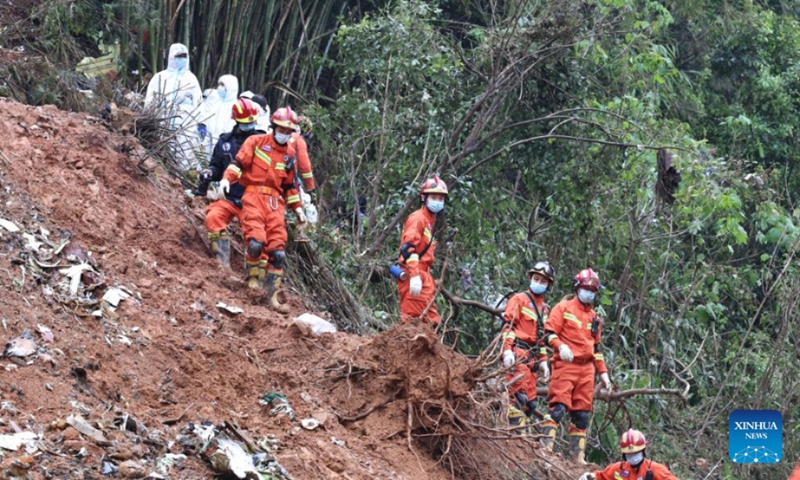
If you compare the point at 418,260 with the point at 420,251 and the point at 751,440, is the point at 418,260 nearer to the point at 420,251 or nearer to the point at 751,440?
the point at 420,251

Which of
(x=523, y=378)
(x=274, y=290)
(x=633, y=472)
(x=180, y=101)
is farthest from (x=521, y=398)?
(x=180, y=101)

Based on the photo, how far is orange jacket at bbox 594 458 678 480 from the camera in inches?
388

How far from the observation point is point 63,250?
895 cm

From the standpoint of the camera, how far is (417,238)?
35.3 feet

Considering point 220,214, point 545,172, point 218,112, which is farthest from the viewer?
point 545,172

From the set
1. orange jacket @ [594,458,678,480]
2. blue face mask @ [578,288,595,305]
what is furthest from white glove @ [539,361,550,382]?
orange jacket @ [594,458,678,480]

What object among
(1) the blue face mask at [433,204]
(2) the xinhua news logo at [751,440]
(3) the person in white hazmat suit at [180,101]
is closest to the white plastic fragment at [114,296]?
(3) the person in white hazmat suit at [180,101]

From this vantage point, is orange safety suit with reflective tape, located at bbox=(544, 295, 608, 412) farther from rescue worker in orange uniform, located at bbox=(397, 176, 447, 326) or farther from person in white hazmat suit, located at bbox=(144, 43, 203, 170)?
person in white hazmat suit, located at bbox=(144, 43, 203, 170)

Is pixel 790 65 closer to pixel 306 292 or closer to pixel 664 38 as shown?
pixel 664 38

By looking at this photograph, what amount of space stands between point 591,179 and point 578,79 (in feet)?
4.18

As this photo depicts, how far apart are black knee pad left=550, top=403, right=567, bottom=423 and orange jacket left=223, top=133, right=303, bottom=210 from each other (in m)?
3.22

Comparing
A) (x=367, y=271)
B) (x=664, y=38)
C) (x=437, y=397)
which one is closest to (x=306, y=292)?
(x=367, y=271)

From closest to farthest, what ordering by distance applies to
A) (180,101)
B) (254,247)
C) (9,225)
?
1. (9,225)
2. (254,247)
3. (180,101)

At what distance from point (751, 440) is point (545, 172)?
4.70 metres
